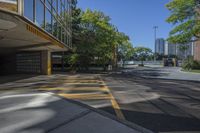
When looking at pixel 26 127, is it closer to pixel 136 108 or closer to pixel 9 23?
pixel 136 108

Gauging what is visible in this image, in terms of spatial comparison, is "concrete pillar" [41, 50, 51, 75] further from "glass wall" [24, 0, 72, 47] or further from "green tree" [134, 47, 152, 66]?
"green tree" [134, 47, 152, 66]

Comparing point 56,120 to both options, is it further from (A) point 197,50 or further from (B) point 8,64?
(A) point 197,50

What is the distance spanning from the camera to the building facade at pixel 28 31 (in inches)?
663

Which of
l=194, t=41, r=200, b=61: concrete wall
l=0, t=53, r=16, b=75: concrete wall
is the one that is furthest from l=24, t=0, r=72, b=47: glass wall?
l=194, t=41, r=200, b=61: concrete wall

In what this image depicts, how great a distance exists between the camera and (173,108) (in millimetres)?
10750

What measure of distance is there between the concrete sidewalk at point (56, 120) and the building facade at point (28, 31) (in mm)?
7300

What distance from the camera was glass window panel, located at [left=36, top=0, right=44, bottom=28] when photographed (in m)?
21.4

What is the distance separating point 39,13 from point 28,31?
5.18 ft

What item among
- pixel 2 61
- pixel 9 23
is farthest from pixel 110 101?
pixel 2 61

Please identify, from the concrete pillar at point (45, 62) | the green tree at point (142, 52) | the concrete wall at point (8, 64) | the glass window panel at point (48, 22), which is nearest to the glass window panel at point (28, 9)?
the glass window panel at point (48, 22)

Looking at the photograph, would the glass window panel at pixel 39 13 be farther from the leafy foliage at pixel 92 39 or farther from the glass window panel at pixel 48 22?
the leafy foliage at pixel 92 39

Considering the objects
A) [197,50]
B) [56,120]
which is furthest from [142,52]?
[56,120]

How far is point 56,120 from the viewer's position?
8047mm

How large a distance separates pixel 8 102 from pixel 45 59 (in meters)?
26.9
